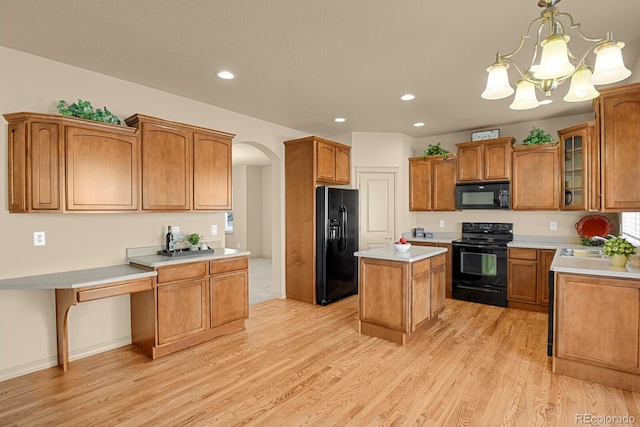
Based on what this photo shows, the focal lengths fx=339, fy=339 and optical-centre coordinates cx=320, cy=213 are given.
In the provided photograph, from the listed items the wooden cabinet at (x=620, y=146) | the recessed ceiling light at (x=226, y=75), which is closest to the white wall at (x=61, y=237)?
the recessed ceiling light at (x=226, y=75)

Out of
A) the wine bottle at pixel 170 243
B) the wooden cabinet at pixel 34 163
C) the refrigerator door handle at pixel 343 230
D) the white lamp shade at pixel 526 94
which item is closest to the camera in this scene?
the white lamp shade at pixel 526 94

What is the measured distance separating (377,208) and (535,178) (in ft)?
7.62

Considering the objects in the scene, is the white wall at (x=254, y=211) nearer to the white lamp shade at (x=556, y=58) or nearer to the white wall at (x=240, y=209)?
the white wall at (x=240, y=209)

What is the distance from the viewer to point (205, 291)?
343 cm

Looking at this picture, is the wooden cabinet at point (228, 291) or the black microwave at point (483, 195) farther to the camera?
the black microwave at point (483, 195)

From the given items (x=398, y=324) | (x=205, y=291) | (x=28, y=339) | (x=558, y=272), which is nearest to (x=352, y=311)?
(x=398, y=324)

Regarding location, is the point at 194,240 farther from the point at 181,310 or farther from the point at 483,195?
the point at 483,195

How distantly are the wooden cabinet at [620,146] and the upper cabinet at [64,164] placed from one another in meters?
4.03

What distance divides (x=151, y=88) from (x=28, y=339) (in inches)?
101

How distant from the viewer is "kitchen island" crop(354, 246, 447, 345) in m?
3.39

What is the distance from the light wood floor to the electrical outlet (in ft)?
3.51

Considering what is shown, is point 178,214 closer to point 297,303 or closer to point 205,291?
point 205,291

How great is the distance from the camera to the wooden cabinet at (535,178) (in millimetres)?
4570

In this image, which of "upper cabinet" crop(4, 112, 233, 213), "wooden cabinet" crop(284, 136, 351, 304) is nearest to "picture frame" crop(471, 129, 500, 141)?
"wooden cabinet" crop(284, 136, 351, 304)
